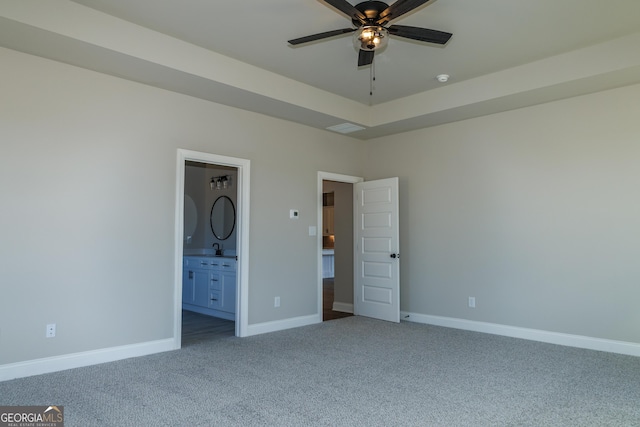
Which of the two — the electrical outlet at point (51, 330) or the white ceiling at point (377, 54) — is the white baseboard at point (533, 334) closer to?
the white ceiling at point (377, 54)

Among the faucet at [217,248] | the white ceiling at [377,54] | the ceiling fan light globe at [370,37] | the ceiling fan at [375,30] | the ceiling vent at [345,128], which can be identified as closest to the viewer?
the ceiling fan at [375,30]

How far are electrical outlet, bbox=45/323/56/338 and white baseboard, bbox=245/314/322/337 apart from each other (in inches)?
75.9

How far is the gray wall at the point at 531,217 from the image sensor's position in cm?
415

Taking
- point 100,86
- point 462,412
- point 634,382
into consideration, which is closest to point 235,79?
point 100,86

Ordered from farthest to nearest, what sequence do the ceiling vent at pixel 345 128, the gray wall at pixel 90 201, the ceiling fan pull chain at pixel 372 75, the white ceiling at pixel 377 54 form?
the ceiling vent at pixel 345 128, the ceiling fan pull chain at pixel 372 75, the gray wall at pixel 90 201, the white ceiling at pixel 377 54

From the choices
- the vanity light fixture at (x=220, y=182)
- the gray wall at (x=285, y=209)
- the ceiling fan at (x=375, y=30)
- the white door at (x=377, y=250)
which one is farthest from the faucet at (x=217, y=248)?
the ceiling fan at (x=375, y=30)

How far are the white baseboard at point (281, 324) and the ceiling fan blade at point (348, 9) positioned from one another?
3.44 m

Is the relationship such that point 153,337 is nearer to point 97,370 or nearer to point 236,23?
point 97,370

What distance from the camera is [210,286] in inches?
237

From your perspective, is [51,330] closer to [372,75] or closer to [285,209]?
[285,209]

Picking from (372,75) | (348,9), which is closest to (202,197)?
(372,75)

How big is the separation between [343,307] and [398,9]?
4723 mm

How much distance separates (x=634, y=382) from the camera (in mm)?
3277

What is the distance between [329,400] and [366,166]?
404 cm
